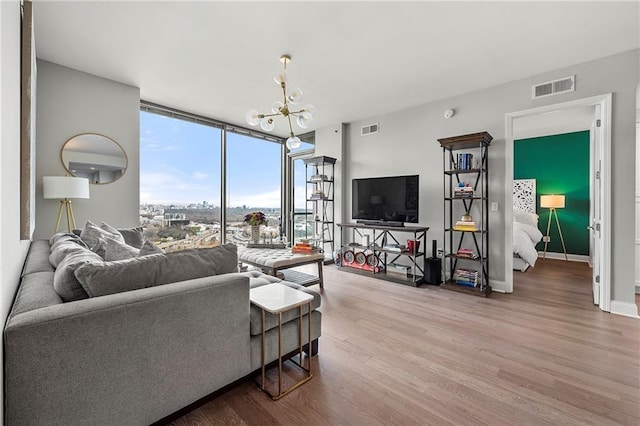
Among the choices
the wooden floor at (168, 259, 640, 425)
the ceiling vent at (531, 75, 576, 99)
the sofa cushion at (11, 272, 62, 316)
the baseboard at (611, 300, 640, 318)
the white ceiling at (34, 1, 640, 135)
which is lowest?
the wooden floor at (168, 259, 640, 425)

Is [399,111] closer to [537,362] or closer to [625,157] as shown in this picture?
[625,157]

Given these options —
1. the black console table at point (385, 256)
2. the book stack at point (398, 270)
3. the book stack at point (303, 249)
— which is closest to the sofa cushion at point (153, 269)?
the book stack at point (303, 249)

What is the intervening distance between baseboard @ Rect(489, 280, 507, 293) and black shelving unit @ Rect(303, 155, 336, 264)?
2685 millimetres

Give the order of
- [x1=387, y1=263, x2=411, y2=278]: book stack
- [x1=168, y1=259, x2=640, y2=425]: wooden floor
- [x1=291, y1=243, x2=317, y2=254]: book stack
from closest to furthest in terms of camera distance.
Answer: [x1=168, y1=259, x2=640, y2=425]: wooden floor
[x1=291, y1=243, x2=317, y2=254]: book stack
[x1=387, y1=263, x2=411, y2=278]: book stack

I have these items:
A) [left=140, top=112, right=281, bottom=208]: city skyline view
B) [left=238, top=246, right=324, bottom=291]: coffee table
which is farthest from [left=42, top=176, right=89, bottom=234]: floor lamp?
[left=238, top=246, right=324, bottom=291]: coffee table

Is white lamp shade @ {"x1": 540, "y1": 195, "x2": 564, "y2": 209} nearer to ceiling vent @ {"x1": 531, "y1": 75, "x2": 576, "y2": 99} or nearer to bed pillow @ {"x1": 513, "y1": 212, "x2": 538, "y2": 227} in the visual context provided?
bed pillow @ {"x1": 513, "y1": 212, "x2": 538, "y2": 227}

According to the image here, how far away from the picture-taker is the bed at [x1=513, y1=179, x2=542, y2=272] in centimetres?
454

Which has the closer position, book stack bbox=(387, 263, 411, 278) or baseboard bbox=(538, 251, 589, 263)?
book stack bbox=(387, 263, 411, 278)

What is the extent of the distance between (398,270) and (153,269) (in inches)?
139

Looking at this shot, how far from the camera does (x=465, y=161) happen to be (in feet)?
12.1

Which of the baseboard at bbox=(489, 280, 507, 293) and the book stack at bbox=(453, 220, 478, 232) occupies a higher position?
the book stack at bbox=(453, 220, 478, 232)

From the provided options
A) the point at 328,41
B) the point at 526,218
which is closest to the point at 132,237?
the point at 328,41

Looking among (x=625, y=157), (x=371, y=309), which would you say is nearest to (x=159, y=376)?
(x=371, y=309)

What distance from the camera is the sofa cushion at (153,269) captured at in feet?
4.10
